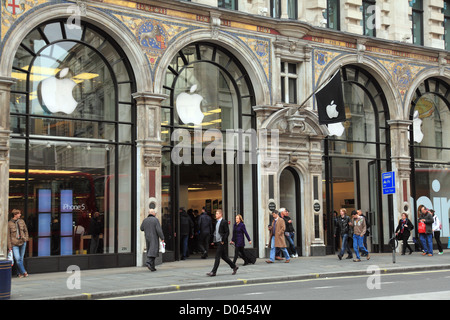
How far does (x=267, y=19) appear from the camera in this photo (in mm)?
23328

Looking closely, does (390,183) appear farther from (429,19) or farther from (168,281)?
(429,19)

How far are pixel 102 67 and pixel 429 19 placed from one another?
15669 millimetres

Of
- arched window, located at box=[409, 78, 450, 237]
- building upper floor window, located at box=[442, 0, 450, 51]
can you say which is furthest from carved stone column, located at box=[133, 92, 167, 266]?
building upper floor window, located at box=[442, 0, 450, 51]

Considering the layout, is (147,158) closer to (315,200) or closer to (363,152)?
(315,200)

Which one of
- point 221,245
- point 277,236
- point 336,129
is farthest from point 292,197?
point 221,245

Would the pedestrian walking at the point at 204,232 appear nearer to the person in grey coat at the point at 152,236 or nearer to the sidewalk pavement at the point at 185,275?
the sidewalk pavement at the point at 185,275

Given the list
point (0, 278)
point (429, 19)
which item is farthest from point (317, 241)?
point (0, 278)

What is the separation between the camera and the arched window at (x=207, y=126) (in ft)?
71.0

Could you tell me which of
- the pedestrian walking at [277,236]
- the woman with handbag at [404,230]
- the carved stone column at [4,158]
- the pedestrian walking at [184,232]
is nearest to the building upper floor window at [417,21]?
the woman with handbag at [404,230]

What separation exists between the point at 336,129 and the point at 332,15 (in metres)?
4.64

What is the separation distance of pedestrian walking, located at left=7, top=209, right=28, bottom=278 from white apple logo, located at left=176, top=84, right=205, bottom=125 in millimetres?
6822

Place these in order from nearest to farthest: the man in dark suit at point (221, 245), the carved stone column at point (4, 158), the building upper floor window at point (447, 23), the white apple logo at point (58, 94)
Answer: the man in dark suit at point (221, 245) < the carved stone column at point (4, 158) < the white apple logo at point (58, 94) < the building upper floor window at point (447, 23)

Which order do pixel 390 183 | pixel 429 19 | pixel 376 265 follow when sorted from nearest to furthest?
pixel 376 265
pixel 390 183
pixel 429 19

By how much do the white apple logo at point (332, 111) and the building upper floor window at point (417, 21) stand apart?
309 inches
